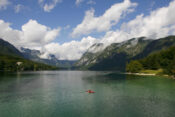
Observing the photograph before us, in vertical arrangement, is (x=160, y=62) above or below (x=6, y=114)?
above

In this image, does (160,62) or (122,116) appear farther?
(160,62)

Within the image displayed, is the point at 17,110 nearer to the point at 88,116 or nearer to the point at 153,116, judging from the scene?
the point at 88,116

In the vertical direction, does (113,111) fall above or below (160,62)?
below

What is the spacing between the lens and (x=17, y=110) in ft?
134

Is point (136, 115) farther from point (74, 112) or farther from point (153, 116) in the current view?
point (74, 112)

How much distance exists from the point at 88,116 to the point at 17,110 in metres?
20.5

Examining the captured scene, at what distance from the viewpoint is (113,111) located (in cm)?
3978

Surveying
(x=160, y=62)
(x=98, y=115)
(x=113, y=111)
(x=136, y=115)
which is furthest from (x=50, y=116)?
(x=160, y=62)

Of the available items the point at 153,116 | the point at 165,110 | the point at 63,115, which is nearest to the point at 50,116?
the point at 63,115

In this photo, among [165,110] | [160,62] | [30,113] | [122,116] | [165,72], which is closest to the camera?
[122,116]

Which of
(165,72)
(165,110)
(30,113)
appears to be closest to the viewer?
(30,113)

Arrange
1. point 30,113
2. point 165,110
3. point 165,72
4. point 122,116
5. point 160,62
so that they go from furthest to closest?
point 160,62 < point 165,72 < point 165,110 < point 30,113 < point 122,116

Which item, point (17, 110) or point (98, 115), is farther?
point (17, 110)

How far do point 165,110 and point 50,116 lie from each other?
31.5 m
